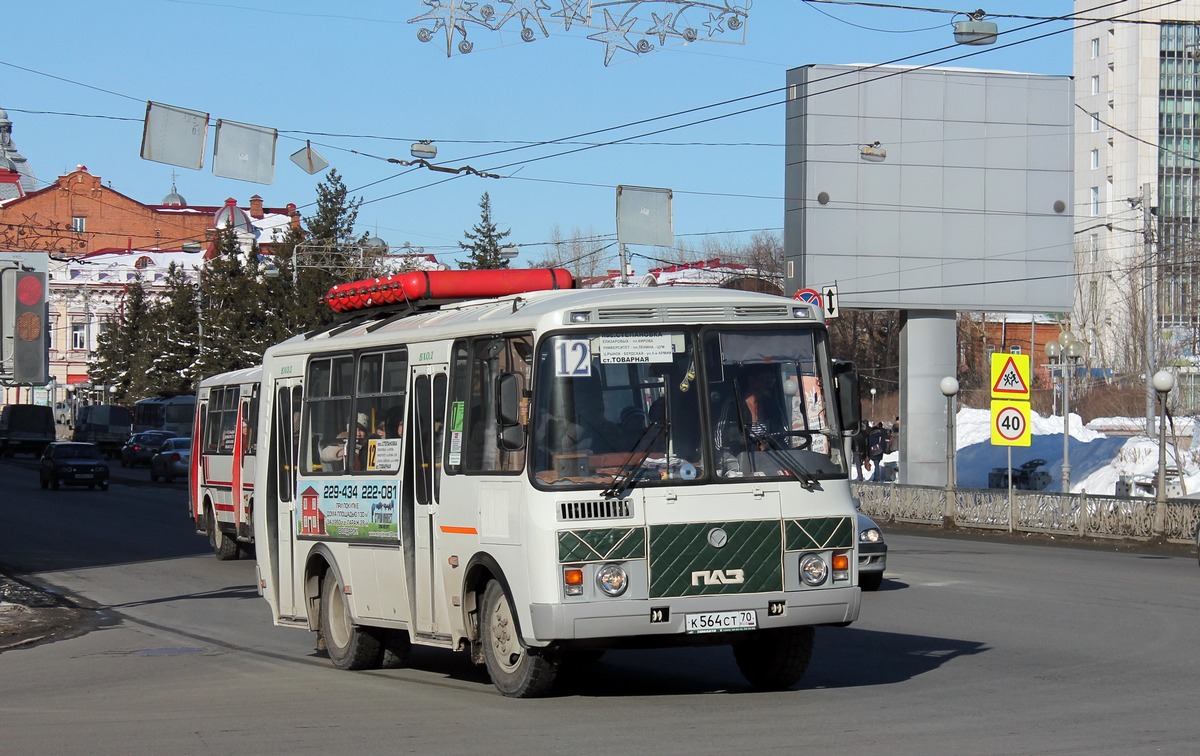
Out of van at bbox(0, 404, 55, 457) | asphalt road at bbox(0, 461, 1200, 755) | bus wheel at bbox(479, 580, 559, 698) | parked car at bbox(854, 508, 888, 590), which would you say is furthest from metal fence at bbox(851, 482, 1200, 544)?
van at bbox(0, 404, 55, 457)

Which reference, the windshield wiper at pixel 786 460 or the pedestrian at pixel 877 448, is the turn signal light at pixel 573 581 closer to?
the windshield wiper at pixel 786 460

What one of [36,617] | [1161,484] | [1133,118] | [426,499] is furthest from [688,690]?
[1133,118]

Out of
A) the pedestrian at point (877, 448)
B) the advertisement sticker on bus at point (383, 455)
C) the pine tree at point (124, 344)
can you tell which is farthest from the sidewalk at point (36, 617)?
the pine tree at point (124, 344)

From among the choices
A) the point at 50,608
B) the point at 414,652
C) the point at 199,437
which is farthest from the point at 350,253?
the point at 414,652

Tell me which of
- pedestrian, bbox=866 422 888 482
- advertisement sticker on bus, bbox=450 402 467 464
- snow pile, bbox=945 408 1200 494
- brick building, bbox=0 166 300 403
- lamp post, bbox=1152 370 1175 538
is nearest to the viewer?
advertisement sticker on bus, bbox=450 402 467 464

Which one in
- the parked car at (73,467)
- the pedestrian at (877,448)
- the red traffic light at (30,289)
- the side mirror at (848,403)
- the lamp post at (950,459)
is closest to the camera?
the side mirror at (848,403)

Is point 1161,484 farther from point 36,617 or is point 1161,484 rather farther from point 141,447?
point 141,447

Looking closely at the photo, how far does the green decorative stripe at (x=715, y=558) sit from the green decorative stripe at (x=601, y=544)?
0.10 metres

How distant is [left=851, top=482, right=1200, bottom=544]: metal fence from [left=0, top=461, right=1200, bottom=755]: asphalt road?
8.55m

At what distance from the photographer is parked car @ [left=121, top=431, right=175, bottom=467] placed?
69125 mm

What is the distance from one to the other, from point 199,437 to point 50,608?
915cm

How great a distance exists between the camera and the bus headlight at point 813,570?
995cm

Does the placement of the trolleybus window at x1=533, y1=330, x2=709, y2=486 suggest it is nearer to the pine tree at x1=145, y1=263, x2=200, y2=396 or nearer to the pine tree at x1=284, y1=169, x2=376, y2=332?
the pine tree at x1=284, y1=169, x2=376, y2=332

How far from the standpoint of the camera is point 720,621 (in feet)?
31.8
